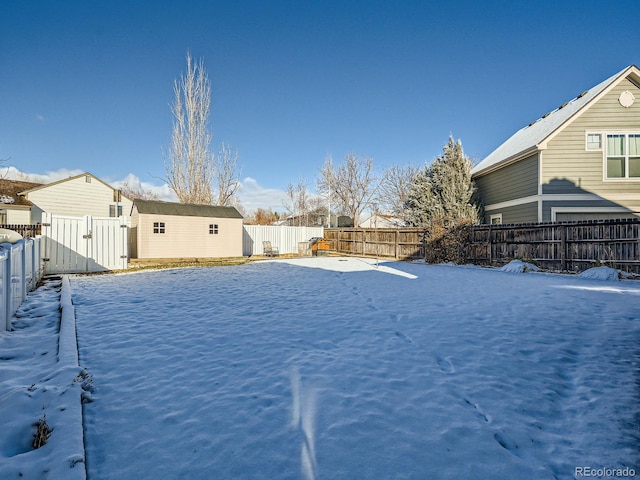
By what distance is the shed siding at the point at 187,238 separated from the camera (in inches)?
623

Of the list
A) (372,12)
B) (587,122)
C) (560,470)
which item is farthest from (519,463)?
(587,122)

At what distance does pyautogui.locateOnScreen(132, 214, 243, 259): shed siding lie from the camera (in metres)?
15.8

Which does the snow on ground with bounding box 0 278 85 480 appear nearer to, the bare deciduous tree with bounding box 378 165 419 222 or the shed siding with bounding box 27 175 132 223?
the shed siding with bounding box 27 175 132 223

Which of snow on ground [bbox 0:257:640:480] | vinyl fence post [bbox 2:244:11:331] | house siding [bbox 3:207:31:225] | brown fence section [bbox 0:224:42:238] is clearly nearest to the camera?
snow on ground [bbox 0:257:640:480]

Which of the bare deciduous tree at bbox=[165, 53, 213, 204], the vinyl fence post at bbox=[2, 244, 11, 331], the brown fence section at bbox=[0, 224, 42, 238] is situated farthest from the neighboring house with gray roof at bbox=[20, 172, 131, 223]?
the vinyl fence post at bbox=[2, 244, 11, 331]

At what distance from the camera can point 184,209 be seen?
679 inches

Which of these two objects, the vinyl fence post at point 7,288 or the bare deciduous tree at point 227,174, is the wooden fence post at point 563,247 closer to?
the vinyl fence post at point 7,288

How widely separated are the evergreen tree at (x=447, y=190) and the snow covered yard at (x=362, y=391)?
36.2ft

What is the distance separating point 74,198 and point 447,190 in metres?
25.1

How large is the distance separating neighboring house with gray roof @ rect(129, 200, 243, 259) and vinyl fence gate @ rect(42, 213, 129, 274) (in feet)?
16.1

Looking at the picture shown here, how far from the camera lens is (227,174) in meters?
27.1

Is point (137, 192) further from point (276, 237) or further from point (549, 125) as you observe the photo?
point (549, 125)

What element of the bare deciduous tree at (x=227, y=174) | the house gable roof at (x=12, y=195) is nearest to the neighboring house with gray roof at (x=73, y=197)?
the house gable roof at (x=12, y=195)

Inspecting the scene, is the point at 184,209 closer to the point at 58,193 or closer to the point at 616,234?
the point at 58,193
